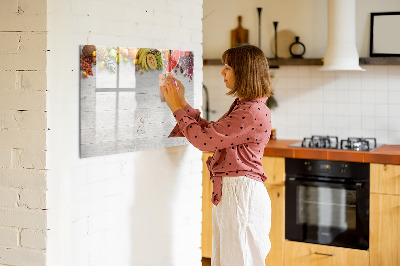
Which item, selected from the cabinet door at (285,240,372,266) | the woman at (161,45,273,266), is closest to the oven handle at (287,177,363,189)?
the cabinet door at (285,240,372,266)

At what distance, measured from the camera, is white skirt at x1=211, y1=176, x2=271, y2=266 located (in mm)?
2812

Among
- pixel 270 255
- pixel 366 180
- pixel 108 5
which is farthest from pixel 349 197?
pixel 108 5

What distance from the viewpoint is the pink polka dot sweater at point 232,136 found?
272cm

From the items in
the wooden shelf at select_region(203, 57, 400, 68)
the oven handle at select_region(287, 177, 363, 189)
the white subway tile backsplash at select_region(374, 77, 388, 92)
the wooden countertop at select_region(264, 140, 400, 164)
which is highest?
the wooden shelf at select_region(203, 57, 400, 68)

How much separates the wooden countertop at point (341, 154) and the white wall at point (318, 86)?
0.35 m

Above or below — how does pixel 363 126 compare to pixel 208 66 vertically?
below

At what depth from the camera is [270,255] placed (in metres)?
4.57

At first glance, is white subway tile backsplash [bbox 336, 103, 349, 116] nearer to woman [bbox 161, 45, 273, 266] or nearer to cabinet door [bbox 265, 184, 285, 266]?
cabinet door [bbox 265, 184, 285, 266]

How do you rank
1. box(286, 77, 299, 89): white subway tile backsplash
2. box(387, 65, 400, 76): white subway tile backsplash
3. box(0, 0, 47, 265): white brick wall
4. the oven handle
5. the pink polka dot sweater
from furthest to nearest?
1. box(286, 77, 299, 89): white subway tile backsplash
2. box(387, 65, 400, 76): white subway tile backsplash
3. the oven handle
4. the pink polka dot sweater
5. box(0, 0, 47, 265): white brick wall

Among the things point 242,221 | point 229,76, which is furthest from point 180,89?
point 242,221

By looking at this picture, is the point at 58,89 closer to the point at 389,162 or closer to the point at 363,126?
the point at 389,162

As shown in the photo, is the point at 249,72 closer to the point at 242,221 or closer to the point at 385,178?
the point at 242,221

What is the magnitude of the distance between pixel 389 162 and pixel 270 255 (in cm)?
114

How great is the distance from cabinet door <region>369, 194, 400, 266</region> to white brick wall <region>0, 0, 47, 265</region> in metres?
2.56
